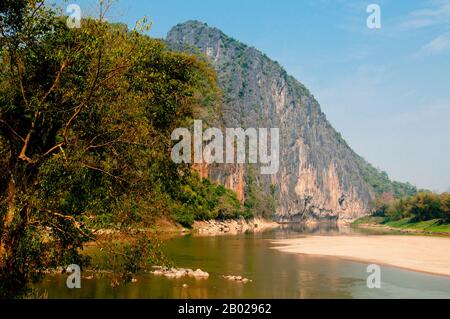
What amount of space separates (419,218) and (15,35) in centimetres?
14114

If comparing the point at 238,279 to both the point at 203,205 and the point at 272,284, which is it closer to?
the point at 272,284

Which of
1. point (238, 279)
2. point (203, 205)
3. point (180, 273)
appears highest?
point (203, 205)

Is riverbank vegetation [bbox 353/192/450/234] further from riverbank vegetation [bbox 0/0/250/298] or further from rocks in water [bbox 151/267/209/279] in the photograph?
riverbank vegetation [bbox 0/0/250/298]

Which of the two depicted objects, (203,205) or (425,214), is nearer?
(203,205)

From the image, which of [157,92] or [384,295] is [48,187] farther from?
[384,295]

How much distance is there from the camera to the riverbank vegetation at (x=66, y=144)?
14531mm

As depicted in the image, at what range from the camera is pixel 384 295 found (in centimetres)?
2516

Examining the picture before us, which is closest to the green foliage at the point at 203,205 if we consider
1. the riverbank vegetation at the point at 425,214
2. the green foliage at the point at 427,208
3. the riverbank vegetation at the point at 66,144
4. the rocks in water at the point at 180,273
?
the riverbank vegetation at the point at 425,214

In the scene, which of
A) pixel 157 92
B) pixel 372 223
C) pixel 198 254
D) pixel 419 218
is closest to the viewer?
pixel 157 92

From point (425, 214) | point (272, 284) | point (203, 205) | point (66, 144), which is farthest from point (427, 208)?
point (66, 144)

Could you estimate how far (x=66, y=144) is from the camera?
15141 mm

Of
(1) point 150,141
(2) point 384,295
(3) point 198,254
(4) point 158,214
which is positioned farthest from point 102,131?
(3) point 198,254

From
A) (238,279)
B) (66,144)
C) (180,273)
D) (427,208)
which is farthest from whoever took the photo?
(427,208)

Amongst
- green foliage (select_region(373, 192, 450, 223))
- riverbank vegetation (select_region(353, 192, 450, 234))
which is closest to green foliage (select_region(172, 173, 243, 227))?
riverbank vegetation (select_region(353, 192, 450, 234))
